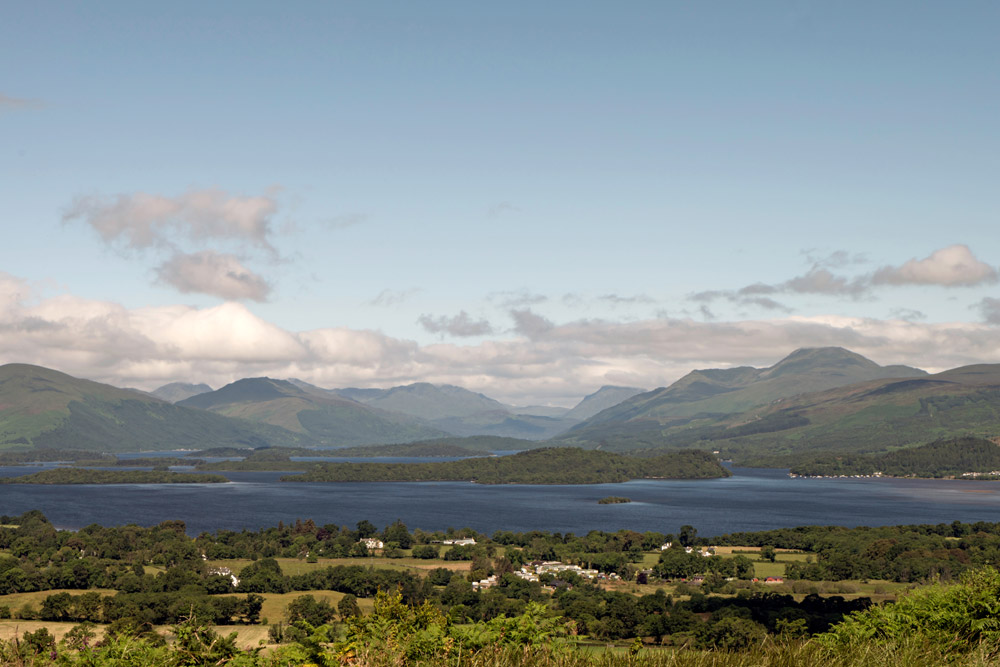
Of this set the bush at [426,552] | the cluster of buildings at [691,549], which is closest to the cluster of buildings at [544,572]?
the bush at [426,552]

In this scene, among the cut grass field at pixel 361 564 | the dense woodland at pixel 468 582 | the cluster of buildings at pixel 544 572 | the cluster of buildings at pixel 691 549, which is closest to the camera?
the dense woodland at pixel 468 582

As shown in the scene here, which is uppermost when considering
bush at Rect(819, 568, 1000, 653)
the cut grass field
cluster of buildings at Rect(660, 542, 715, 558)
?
bush at Rect(819, 568, 1000, 653)

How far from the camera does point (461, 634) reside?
59.3 feet

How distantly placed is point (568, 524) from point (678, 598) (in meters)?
104

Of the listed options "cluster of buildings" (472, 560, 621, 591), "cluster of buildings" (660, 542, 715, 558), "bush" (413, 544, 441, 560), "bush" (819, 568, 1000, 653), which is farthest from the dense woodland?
"cluster of buildings" (472, 560, 621, 591)

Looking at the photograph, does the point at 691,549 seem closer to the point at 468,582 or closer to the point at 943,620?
the point at 468,582

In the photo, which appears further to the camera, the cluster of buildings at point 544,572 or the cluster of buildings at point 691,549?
the cluster of buildings at point 691,549

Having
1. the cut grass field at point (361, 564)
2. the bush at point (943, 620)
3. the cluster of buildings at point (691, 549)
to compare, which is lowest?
the cut grass field at point (361, 564)

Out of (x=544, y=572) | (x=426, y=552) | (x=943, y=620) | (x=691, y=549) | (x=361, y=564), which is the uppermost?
(x=943, y=620)

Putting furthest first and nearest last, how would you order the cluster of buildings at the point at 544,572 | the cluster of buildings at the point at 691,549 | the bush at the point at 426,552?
1. the bush at the point at 426,552
2. the cluster of buildings at the point at 691,549
3. the cluster of buildings at the point at 544,572

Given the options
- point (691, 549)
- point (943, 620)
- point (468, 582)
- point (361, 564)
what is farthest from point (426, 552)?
point (943, 620)

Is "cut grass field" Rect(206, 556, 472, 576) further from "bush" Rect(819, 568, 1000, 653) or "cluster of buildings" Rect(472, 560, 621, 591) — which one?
"bush" Rect(819, 568, 1000, 653)

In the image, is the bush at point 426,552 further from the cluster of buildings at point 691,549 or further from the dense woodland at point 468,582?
the cluster of buildings at point 691,549

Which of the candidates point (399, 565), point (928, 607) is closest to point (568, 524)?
point (399, 565)
